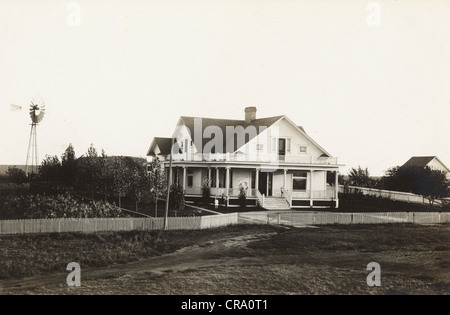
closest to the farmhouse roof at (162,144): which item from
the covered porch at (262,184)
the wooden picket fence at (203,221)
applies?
the covered porch at (262,184)

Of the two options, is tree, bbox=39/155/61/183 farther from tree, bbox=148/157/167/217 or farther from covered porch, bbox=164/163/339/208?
tree, bbox=148/157/167/217

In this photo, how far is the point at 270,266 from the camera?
1511cm

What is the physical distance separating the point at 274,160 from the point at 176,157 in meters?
9.59

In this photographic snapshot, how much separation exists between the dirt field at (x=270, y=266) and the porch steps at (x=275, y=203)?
774cm

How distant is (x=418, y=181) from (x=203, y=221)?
2525 cm

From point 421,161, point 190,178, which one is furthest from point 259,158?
point 421,161

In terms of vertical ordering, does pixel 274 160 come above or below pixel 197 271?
above

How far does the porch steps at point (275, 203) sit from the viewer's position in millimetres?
30703

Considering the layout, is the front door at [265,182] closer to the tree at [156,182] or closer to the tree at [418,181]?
the tree at [156,182]

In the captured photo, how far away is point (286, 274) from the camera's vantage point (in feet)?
45.9

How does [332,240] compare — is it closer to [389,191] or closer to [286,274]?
[286,274]
